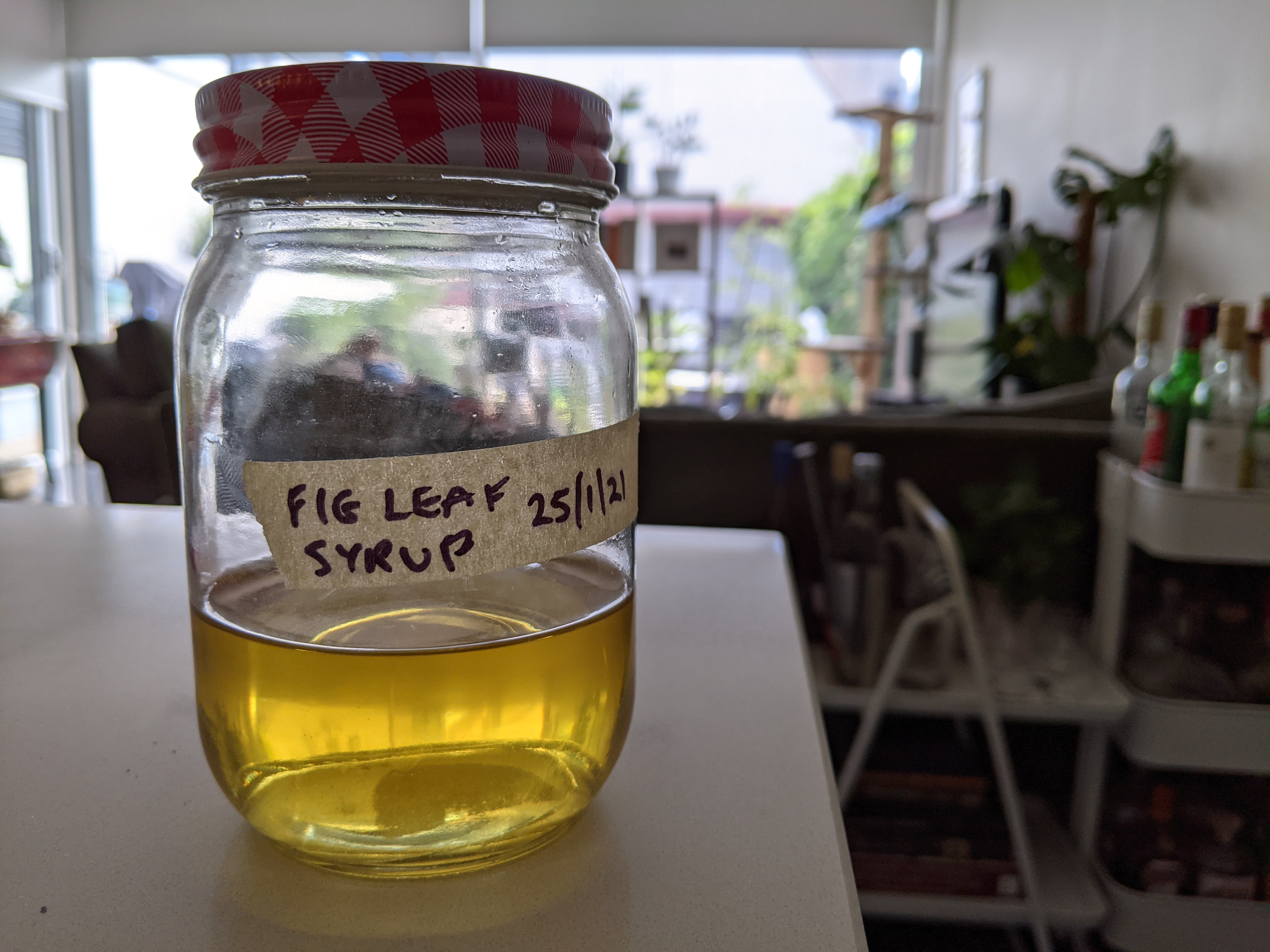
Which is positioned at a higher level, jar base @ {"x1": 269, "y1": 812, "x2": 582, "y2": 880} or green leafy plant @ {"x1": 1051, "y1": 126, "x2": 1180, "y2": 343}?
green leafy plant @ {"x1": 1051, "y1": 126, "x2": 1180, "y2": 343}

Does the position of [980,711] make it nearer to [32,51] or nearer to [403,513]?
[403,513]

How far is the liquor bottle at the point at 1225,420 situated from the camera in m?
1.33

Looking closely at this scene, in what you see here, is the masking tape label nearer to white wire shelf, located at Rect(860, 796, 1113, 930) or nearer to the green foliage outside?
white wire shelf, located at Rect(860, 796, 1113, 930)

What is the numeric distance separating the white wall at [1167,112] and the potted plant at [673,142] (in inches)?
77.9

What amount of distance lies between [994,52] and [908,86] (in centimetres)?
134

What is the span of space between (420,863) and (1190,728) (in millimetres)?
1444

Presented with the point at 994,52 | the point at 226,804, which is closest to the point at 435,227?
the point at 226,804

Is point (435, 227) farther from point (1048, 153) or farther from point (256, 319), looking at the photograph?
point (1048, 153)

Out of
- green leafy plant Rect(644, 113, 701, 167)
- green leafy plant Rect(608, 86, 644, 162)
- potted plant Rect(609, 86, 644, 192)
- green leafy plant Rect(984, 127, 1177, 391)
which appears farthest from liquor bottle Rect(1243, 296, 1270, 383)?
green leafy plant Rect(644, 113, 701, 167)

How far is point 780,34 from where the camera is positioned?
5660 mm

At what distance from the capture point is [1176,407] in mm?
1479

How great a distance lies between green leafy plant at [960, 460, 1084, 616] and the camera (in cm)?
172

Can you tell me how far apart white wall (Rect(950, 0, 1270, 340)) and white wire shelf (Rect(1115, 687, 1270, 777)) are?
107 centimetres

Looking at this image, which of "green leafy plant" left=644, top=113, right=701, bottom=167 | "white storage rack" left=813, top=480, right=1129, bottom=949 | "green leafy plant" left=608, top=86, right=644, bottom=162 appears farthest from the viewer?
"green leafy plant" left=644, top=113, right=701, bottom=167
